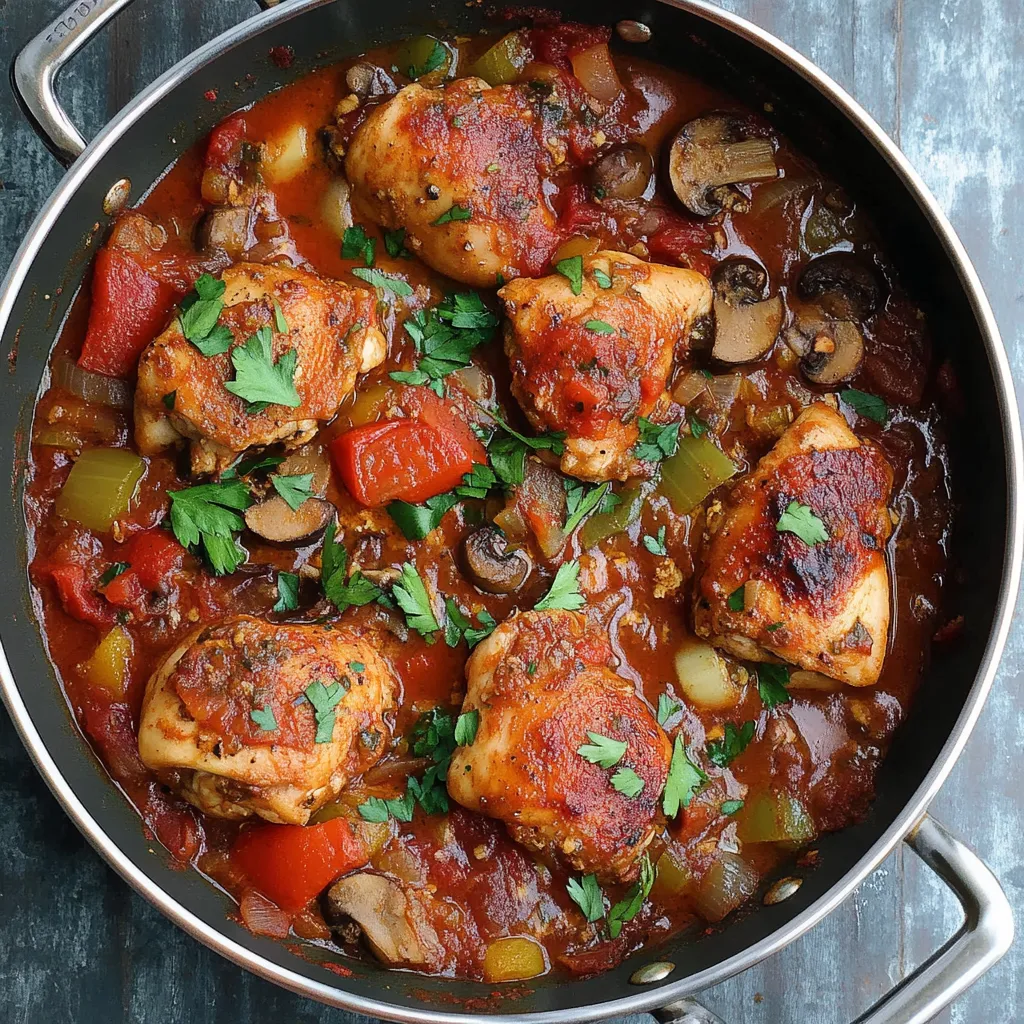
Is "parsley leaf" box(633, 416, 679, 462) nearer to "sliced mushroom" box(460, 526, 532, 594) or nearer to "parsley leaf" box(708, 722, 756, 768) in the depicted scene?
"sliced mushroom" box(460, 526, 532, 594)

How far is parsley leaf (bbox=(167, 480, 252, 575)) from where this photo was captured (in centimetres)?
370

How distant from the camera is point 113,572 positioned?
3688 millimetres

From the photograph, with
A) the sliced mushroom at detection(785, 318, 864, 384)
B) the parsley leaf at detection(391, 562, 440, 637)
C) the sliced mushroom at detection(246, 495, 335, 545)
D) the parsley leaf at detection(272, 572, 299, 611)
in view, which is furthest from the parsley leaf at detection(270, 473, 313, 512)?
the sliced mushroom at detection(785, 318, 864, 384)

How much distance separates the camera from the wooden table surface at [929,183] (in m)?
4.03

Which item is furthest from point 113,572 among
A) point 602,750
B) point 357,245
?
point 602,750

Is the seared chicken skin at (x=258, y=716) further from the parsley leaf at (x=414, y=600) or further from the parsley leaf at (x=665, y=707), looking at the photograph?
the parsley leaf at (x=665, y=707)

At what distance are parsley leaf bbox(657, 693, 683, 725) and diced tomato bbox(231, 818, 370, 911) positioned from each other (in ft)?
3.86

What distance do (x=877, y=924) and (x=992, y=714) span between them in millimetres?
988

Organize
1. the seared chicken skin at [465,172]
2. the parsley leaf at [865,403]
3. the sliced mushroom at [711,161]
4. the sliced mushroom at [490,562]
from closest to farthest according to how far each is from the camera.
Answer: the seared chicken skin at [465,172]
the sliced mushroom at [490,562]
the sliced mushroom at [711,161]
the parsley leaf at [865,403]

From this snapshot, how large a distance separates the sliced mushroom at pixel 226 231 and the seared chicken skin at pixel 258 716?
1.36 meters

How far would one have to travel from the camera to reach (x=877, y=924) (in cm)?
427

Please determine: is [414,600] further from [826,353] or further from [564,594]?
[826,353]

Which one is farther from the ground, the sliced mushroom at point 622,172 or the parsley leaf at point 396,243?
the sliced mushroom at point 622,172

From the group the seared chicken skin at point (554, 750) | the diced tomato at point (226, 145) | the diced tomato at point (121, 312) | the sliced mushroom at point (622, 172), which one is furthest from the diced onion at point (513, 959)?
the diced tomato at point (226, 145)
